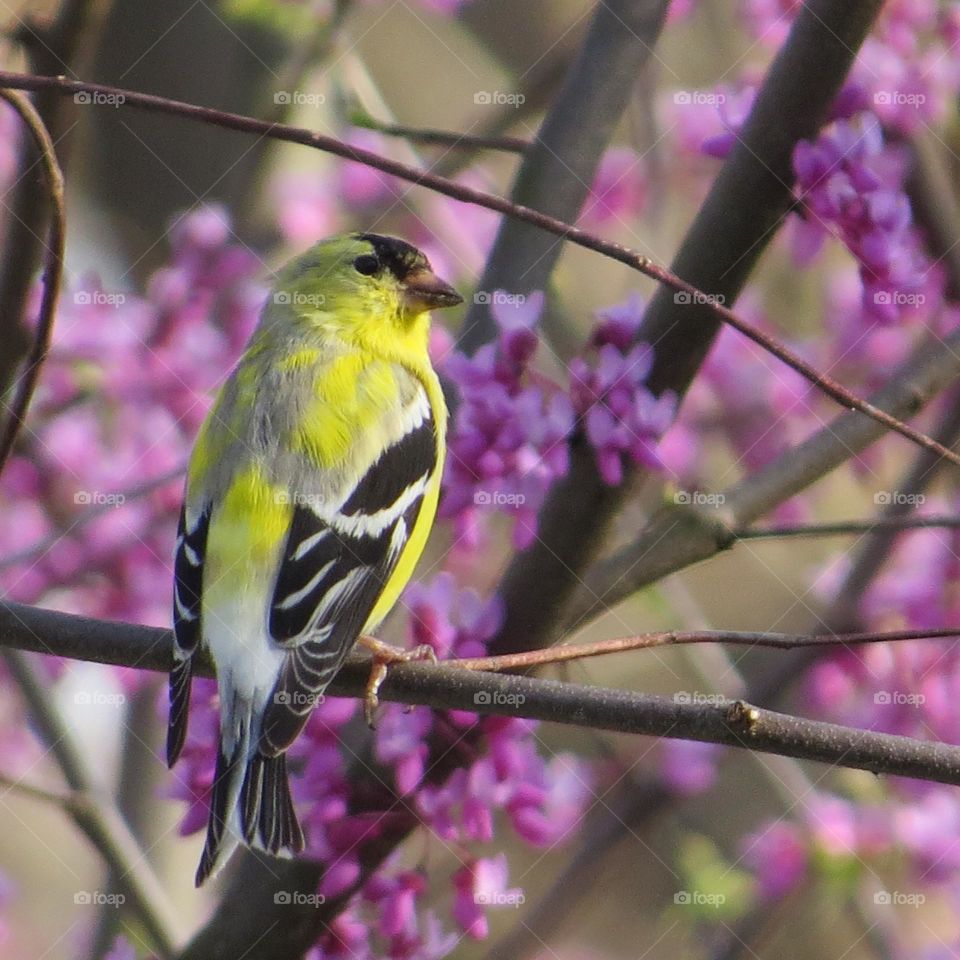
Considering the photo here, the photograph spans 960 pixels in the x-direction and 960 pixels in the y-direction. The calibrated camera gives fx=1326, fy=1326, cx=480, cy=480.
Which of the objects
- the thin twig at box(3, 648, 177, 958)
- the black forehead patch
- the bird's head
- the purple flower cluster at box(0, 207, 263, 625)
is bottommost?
the thin twig at box(3, 648, 177, 958)

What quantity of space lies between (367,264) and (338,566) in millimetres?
1045

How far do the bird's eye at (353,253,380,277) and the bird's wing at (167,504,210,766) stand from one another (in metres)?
0.92

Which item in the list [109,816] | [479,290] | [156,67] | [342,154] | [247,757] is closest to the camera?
[342,154]

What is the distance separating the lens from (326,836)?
9.23ft

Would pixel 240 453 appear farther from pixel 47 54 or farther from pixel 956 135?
pixel 956 135

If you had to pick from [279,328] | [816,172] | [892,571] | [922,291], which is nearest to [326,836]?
[279,328]

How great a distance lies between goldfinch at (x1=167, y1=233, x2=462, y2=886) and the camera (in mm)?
2480

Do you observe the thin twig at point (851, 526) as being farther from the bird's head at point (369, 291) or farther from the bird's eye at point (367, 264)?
the bird's eye at point (367, 264)

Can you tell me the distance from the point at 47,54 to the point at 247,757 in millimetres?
1618

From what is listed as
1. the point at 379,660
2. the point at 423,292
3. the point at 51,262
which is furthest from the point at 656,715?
the point at 423,292

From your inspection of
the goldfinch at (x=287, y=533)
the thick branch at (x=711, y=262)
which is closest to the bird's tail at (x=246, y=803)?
the goldfinch at (x=287, y=533)

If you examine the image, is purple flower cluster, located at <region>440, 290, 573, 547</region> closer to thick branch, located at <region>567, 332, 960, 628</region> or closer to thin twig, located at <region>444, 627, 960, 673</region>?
thick branch, located at <region>567, 332, 960, 628</region>

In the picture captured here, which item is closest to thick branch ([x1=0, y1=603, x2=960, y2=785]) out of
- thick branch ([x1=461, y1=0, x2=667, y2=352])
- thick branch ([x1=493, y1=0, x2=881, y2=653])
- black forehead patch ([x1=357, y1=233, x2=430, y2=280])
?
thick branch ([x1=493, y1=0, x2=881, y2=653])

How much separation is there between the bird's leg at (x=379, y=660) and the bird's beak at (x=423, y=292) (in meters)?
0.98
